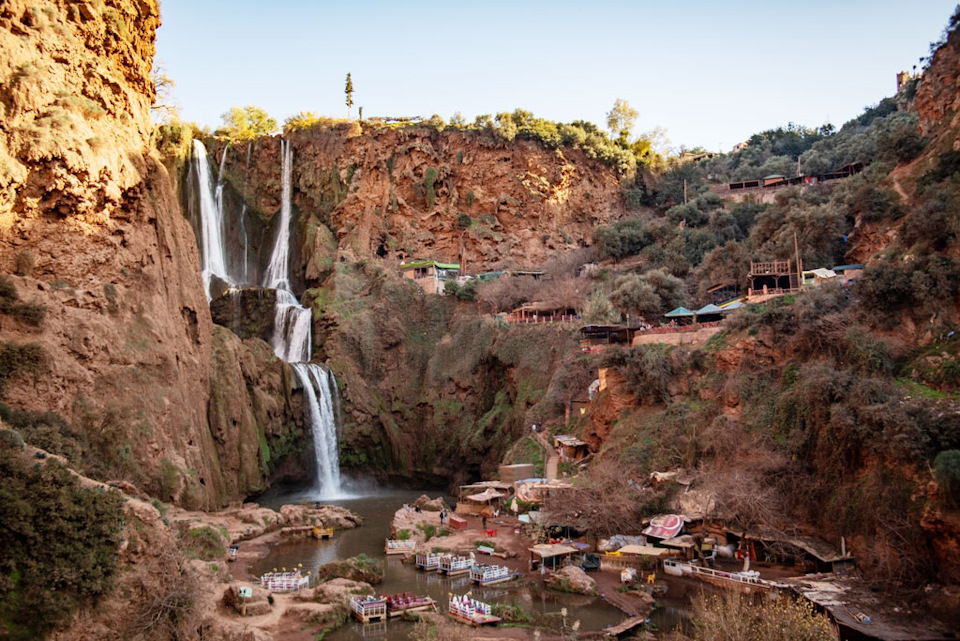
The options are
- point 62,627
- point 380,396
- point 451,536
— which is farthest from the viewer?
point 380,396

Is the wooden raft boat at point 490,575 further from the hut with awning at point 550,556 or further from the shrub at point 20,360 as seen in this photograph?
the shrub at point 20,360

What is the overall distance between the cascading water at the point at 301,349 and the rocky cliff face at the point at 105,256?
8.29 metres

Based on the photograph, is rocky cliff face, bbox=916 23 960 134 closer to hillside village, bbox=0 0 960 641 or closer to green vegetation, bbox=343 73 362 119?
hillside village, bbox=0 0 960 641

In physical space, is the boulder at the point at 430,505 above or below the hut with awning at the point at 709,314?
below

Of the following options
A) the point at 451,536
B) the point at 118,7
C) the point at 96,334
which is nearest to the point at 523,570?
the point at 451,536

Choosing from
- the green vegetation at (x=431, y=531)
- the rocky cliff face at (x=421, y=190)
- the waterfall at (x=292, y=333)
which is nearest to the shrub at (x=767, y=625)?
the green vegetation at (x=431, y=531)

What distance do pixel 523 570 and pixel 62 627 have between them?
16.3m

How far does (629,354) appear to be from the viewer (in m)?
39.5

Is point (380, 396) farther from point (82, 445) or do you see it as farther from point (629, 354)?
point (82, 445)

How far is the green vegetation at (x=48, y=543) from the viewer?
16938 millimetres

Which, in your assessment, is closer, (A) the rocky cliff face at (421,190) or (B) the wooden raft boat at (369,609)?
Answer: (B) the wooden raft boat at (369,609)

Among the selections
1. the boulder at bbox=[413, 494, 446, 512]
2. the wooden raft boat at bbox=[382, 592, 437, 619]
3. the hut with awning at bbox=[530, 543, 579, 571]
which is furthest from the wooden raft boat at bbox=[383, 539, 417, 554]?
the boulder at bbox=[413, 494, 446, 512]

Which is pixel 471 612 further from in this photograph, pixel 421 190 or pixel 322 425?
pixel 421 190

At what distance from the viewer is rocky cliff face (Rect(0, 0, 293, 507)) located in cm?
2902
